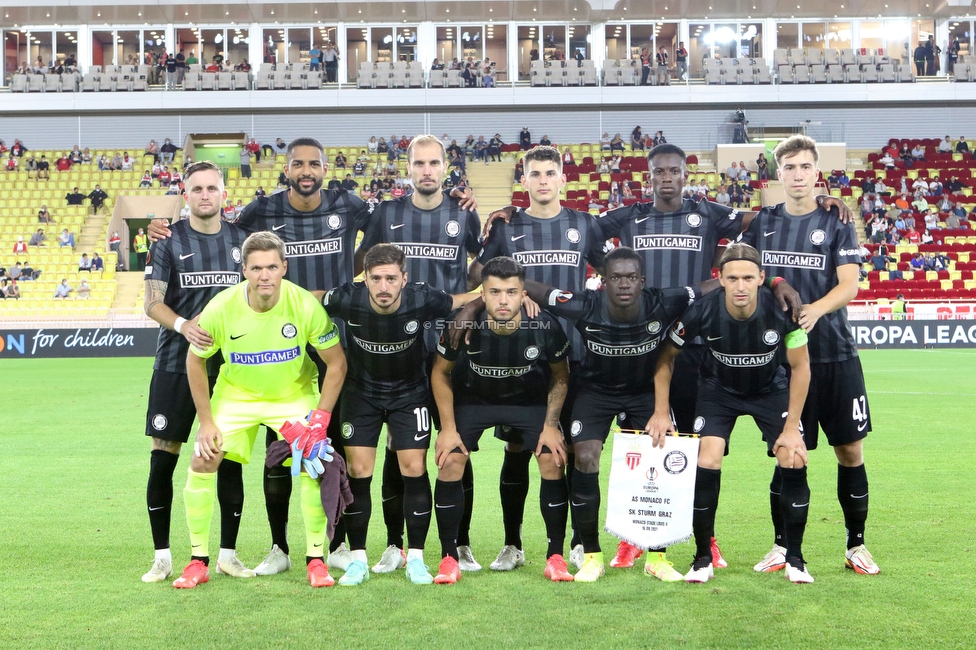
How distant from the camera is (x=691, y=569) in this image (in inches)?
188

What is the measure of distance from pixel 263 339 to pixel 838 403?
9.64 feet

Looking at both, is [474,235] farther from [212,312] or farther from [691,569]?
[691,569]

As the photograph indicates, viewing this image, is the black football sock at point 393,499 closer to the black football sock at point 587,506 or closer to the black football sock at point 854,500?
the black football sock at point 587,506

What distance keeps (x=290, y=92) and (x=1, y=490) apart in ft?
91.4

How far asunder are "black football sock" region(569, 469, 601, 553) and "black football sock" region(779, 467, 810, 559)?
0.92m

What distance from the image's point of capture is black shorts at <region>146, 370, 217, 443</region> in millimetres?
5035

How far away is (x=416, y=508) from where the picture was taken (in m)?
4.98

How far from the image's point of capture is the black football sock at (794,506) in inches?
187

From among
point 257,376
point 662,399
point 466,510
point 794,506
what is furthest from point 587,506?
point 257,376

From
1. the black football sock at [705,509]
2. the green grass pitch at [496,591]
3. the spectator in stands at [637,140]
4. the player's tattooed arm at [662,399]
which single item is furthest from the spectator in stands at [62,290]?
the black football sock at [705,509]

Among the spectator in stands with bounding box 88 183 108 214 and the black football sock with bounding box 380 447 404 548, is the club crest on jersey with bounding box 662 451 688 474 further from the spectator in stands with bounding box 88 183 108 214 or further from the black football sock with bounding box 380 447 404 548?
the spectator in stands with bounding box 88 183 108 214

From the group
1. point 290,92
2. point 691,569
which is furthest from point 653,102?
point 691,569

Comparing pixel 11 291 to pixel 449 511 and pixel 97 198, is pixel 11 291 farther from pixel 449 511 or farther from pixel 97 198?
pixel 449 511

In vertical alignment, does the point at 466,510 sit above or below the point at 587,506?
below
